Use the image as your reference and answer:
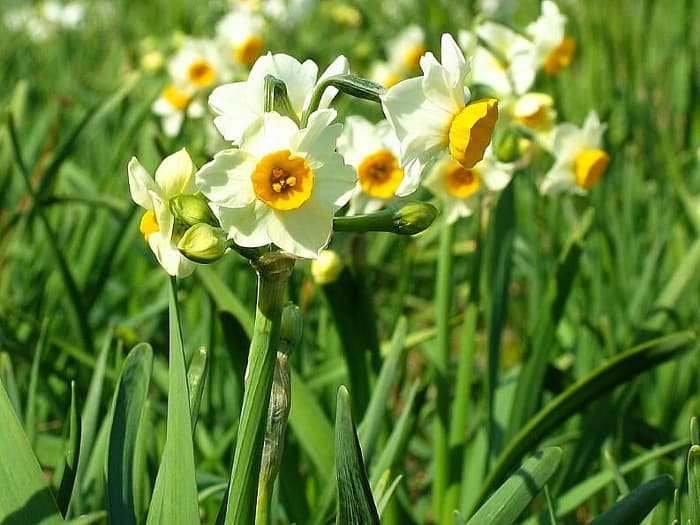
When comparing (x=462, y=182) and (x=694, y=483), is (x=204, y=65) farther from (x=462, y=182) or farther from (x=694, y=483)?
(x=694, y=483)

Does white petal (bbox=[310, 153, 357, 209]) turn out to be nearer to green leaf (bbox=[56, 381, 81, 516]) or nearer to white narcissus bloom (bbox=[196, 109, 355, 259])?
white narcissus bloom (bbox=[196, 109, 355, 259])

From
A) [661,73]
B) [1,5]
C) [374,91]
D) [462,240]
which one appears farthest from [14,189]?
[1,5]

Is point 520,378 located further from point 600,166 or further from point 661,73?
point 661,73

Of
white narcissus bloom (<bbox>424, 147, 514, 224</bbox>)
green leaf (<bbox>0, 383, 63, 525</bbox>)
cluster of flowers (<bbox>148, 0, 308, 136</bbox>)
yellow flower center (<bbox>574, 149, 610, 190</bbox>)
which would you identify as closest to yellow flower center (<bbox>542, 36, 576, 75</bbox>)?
yellow flower center (<bbox>574, 149, 610, 190</bbox>)

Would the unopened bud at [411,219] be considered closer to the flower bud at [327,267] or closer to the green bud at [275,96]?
the green bud at [275,96]

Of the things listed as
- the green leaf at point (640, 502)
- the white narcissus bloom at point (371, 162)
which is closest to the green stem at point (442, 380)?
the white narcissus bloom at point (371, 162)

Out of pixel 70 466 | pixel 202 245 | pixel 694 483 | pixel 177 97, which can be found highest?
pixel 202 245

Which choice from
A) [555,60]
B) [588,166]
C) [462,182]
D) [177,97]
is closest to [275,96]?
[462,182]
